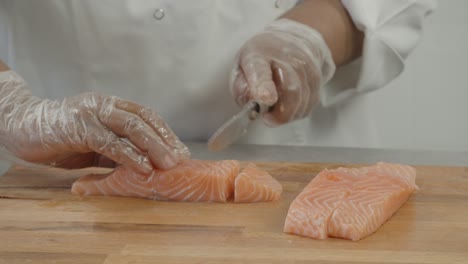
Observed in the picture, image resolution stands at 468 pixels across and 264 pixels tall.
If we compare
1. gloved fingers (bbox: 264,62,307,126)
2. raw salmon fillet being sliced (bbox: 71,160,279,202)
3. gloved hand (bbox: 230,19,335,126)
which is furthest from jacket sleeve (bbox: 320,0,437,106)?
raw salmon fillet being sliced (bbox: 71,160,279,202)

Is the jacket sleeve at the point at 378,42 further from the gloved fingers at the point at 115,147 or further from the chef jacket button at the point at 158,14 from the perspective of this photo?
the gloved fingers at the point at 115,147

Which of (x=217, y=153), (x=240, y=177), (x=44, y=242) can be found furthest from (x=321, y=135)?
(x=44, y=242)

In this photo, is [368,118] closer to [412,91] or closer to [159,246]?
[412,91]

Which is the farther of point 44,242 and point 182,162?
point 182,162

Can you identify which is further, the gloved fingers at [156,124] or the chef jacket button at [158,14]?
the chef jacket button at [158,14]

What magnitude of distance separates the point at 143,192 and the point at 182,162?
13cm

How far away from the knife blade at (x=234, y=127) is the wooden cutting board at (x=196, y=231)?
0.67 ft

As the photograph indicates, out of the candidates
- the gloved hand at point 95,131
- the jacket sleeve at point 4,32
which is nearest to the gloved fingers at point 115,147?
the gloved hand at point 95,131

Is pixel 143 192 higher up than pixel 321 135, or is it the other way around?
pixel 143 192

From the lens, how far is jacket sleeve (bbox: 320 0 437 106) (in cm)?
258

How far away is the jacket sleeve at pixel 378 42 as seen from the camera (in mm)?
2582

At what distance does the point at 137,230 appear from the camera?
1748 millimetres

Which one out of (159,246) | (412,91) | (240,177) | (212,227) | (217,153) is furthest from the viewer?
(412,91)

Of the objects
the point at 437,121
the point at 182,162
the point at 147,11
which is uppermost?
the point at 147,11
